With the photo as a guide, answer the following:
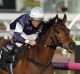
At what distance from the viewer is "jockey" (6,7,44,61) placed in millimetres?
7309

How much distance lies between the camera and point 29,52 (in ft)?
24.3

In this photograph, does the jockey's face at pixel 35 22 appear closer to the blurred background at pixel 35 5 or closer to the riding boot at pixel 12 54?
the riding boot at pixel 12 54

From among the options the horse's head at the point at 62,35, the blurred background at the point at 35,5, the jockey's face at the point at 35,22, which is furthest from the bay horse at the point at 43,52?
the blurred background at the point at 35,5

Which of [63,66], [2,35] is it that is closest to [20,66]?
[63,66]

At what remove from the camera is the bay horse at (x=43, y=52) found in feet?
23.7

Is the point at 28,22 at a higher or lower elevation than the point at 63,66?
higher

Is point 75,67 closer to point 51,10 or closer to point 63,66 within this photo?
point 63,66

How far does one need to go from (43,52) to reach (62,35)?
46 centimetres

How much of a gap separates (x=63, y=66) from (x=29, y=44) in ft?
4.53

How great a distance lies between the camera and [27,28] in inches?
293

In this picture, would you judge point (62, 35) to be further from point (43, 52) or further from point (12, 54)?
point (12, 54)

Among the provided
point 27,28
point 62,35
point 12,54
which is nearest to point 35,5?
point 12,54

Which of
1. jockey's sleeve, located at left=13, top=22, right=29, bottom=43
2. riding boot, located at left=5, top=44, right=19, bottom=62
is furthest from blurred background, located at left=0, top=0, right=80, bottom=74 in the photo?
jockey's sleeve, located at left=13, top=22, right=29, bottom=43

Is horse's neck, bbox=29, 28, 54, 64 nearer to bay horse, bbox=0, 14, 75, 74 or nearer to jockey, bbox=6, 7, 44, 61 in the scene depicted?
bay horse, bbox=0, 14, 75, 74
